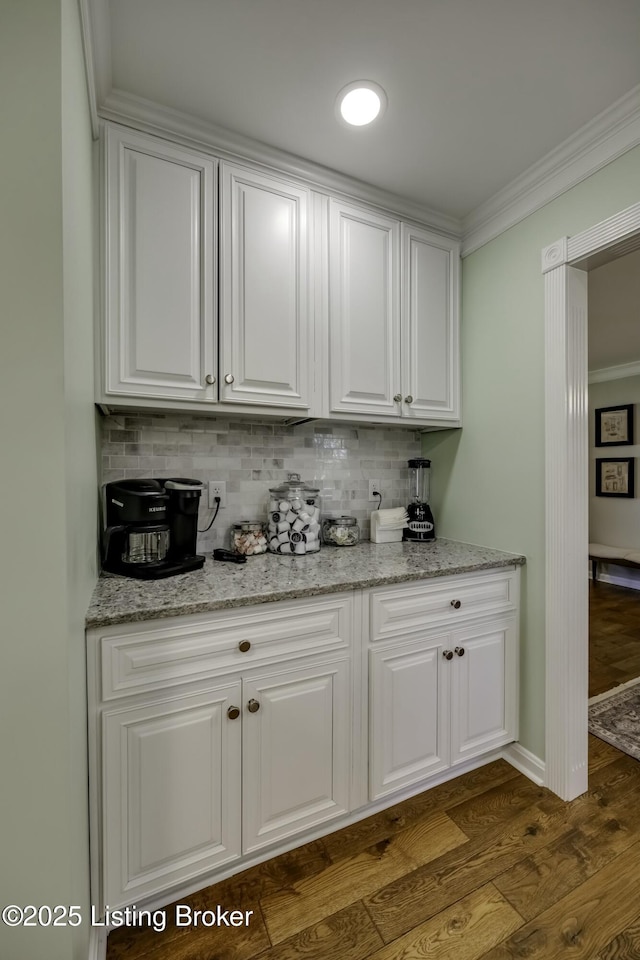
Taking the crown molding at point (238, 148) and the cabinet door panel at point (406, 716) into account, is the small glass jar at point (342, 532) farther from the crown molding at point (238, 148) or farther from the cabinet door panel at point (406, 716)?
the crown molding at point (238, 148)

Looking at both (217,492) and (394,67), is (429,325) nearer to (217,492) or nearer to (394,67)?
(394,67)

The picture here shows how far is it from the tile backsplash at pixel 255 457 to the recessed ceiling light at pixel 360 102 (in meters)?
1.15

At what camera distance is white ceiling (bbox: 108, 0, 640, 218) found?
1.11 metres

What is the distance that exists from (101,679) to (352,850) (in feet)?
3.47

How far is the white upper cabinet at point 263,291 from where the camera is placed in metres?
1.54

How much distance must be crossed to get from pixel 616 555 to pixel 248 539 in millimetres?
4608

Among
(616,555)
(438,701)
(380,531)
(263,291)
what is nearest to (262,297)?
(263,291)

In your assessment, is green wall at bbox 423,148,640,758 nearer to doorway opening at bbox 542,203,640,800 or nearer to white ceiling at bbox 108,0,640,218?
doorway opening at bbox 542,203,640,800

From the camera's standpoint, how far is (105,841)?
3.55ft

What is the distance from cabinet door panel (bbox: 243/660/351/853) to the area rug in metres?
1.45

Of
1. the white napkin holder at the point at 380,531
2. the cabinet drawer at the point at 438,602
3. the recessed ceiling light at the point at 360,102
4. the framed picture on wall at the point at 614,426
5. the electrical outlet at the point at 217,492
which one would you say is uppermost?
the recessed ceiling light at the point at 360,102

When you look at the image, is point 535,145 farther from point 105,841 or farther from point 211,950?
point 211,950

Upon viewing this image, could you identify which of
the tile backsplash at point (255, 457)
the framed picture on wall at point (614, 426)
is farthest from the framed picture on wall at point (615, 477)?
the tile backsplash at point (255, 457)

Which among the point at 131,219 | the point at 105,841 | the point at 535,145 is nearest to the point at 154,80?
the point at 131,219
